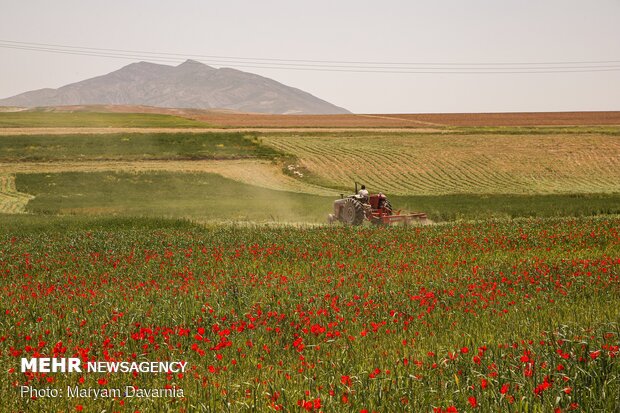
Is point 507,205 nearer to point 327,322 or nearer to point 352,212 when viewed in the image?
point 352,212

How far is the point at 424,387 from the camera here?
6.57 metres

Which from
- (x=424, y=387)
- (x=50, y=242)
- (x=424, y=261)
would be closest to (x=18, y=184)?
(x=50, y=242)

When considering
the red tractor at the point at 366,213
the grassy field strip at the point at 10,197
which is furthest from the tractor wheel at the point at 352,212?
the grassy field strip at the point at 10,197

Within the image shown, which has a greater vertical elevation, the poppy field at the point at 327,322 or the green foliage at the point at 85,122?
the green foliage at the point at 85,122

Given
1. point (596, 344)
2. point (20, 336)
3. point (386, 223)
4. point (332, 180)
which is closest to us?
point (596, 344)

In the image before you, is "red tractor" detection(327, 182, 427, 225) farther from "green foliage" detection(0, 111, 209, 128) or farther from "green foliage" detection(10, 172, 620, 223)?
"green foliage" detection(0, 111, 209, 128)

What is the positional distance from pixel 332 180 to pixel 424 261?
114ft

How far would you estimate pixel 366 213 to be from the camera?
2761cm

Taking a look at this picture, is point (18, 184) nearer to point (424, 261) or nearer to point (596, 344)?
point (424, 261)

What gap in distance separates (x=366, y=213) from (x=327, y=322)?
17629 millimetres

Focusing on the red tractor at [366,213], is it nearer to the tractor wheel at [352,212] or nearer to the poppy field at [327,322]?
the tractor wheel at [352,212]

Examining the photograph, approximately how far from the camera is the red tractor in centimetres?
2692

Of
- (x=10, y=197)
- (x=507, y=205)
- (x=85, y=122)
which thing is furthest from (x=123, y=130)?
(x=507, y=205)

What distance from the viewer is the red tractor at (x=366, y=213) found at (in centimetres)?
2692
